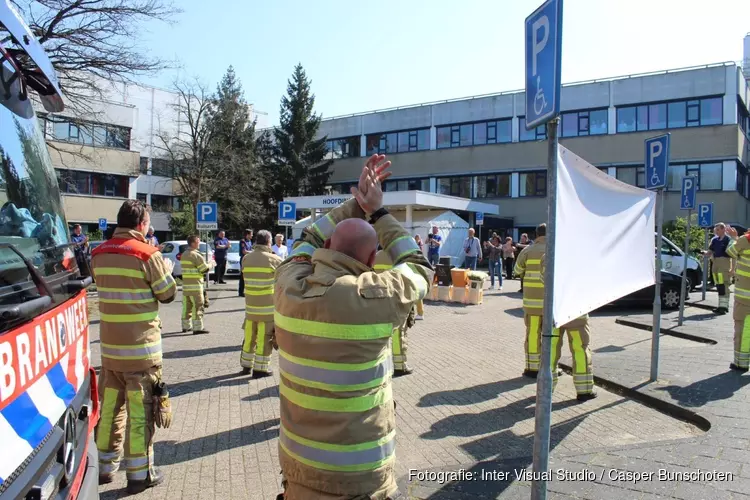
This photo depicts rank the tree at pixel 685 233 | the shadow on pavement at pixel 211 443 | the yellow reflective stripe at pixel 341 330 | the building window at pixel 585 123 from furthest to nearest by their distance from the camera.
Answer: the building window at pixel 585 123
the tree at pixel 685 233
the shadow on pavement at pixel 211 443
the yellow reflective stripe at pixel 341 330

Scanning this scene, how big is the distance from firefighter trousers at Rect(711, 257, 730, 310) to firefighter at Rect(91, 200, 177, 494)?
1360cm

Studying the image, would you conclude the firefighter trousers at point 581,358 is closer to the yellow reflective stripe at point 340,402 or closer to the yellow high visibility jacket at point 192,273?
the yellow reflective stripe at point 340,402

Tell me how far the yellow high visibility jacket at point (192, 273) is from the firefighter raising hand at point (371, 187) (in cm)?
802

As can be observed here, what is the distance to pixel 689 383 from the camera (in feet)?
21.5

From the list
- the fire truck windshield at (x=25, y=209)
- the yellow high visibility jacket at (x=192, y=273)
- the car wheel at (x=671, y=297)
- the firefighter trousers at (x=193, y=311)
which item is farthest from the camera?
the car wheel at (x=671, y=297)

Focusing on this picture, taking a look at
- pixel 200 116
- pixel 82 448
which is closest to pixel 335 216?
pixel 82 448

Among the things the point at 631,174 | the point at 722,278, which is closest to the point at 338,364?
the point at 722,278

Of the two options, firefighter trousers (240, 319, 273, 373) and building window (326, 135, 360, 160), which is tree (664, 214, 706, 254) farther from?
building window (326, 135, 360, 160)

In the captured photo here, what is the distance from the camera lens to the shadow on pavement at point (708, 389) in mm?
5902

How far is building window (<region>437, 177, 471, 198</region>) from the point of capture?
133 feet

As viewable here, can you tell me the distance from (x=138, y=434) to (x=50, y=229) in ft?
6.04

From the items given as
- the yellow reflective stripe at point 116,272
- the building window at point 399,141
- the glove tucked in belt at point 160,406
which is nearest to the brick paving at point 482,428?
the glove tucked in belt at point 160,406

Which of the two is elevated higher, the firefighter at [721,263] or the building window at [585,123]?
the building window at [585,123]

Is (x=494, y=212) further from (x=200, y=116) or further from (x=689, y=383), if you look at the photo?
(x=689, y=383)
